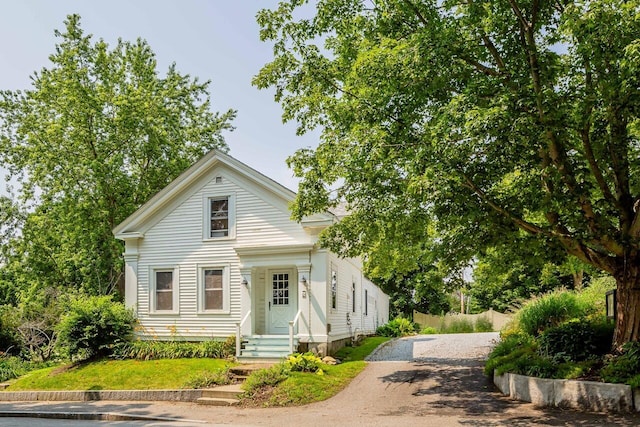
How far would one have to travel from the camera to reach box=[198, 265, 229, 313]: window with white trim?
60.0 feet

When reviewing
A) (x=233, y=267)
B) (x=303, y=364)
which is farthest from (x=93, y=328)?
(x=303, y=364)

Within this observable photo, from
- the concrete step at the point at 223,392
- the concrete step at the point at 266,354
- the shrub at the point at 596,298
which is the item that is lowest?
the concrete step at the point at 223,392

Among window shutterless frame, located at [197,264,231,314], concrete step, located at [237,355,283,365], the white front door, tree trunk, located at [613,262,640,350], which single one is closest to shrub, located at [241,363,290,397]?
concrete step, located at [237,355,283,365]

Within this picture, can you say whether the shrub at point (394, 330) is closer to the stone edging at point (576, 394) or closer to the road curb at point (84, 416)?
the stone edging at point (576, 394)

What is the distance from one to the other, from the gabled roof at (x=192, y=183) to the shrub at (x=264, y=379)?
16.3 feet

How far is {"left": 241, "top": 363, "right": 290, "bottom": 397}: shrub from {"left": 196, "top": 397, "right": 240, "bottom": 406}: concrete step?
1.22ft

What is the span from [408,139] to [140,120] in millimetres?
16285

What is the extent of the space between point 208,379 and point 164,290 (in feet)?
18.0

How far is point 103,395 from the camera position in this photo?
14.8 m

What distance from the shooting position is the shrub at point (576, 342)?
11.4 meters

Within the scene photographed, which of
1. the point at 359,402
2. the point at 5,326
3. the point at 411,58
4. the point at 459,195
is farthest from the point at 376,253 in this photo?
the point at 5,326

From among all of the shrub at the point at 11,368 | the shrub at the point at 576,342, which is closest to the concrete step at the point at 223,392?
the shrub at the point at 576,342

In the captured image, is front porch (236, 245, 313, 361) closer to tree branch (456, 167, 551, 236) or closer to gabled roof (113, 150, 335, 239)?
gabled roof (113, 150, 335, 239)

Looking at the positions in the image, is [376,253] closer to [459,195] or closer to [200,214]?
[459,195]
